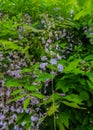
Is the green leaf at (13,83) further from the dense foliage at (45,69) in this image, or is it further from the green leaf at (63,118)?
the green leaf at (63,118)

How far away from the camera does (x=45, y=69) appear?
2619 millimetres

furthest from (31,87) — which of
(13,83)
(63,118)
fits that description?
(63,118)

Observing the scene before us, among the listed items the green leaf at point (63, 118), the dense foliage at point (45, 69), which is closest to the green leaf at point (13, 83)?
the dense foliage at point (45, 69)

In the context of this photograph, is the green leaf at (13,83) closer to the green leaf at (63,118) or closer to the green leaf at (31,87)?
the green leaf at (31,87)

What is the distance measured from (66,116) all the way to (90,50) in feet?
2.65

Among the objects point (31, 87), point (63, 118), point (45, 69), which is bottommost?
point (63, 118)

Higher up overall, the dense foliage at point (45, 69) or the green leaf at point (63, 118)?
the dense foliage at point (45, 69)

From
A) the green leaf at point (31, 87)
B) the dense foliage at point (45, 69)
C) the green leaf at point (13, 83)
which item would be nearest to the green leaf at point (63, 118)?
the dense foliage at point (45, 69)

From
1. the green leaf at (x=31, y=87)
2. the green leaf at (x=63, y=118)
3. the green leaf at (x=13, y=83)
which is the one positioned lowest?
the green leaf at (x=63, y=118)

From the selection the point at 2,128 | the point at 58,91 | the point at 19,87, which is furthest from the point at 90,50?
the point at 2,128

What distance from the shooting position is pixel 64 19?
10.1 ft

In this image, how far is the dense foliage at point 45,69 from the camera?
241cm

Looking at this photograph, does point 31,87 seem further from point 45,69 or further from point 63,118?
point 63,118

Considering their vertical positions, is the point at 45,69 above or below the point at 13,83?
above
